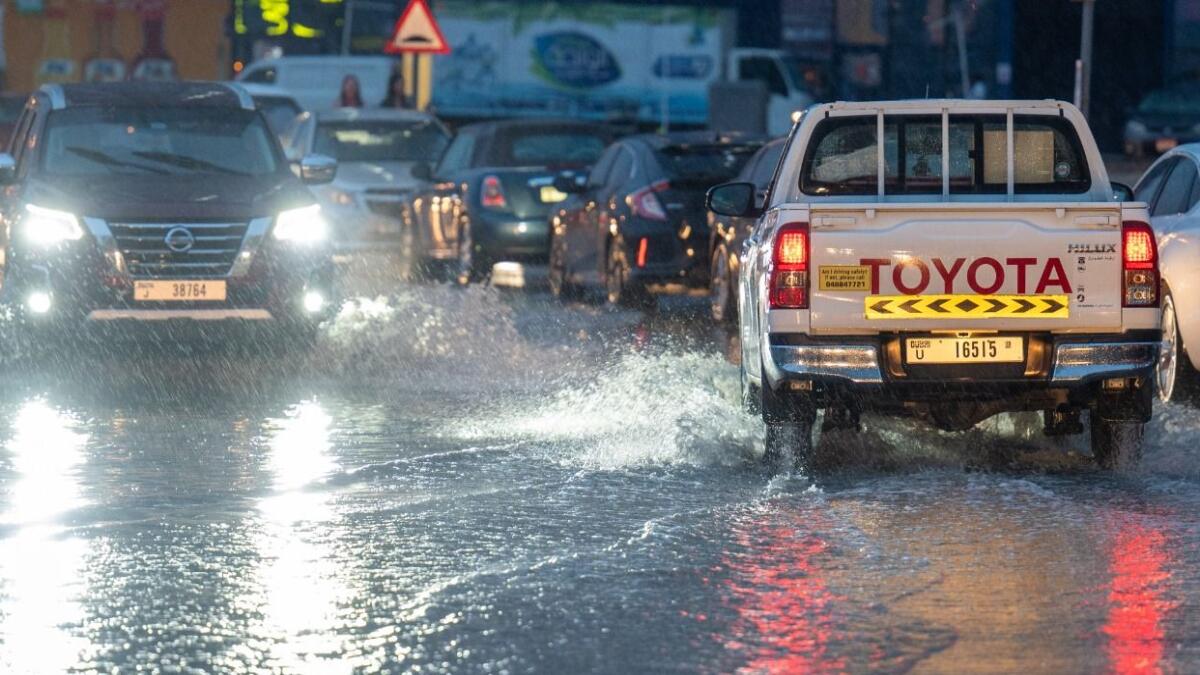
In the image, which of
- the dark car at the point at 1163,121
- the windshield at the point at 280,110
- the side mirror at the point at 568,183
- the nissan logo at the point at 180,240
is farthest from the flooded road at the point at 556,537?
the dark car at the point at 1163,121

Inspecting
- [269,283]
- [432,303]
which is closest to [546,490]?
[269,283]

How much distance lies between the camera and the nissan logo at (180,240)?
15.2 metres

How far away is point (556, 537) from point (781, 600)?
4.44 ft

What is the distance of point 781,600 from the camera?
7391 mm

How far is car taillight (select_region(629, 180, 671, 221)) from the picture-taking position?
19141mm

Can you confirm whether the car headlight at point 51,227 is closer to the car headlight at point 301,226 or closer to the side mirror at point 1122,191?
the car headlight at point 301,226

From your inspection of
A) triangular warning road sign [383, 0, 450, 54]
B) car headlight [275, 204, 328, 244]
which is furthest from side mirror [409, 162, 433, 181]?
car headlight [275, 204, 328, 244]

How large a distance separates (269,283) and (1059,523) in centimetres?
757

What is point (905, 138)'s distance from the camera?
10914 mm

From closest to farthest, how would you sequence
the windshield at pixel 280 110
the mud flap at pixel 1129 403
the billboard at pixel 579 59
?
1. the mud flap at pixel 1129 403
2. the windshield at pixel 280 110
3. the billboard at pixel 579 59

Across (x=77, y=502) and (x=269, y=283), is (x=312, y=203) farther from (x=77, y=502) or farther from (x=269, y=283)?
(x=77, y=502)

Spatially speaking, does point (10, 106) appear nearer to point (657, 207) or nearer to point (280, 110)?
point (280, 110)

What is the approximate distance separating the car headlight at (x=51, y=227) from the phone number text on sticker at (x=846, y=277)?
6.75 meters

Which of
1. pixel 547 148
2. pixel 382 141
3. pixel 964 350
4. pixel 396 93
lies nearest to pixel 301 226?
pixel 964 350
